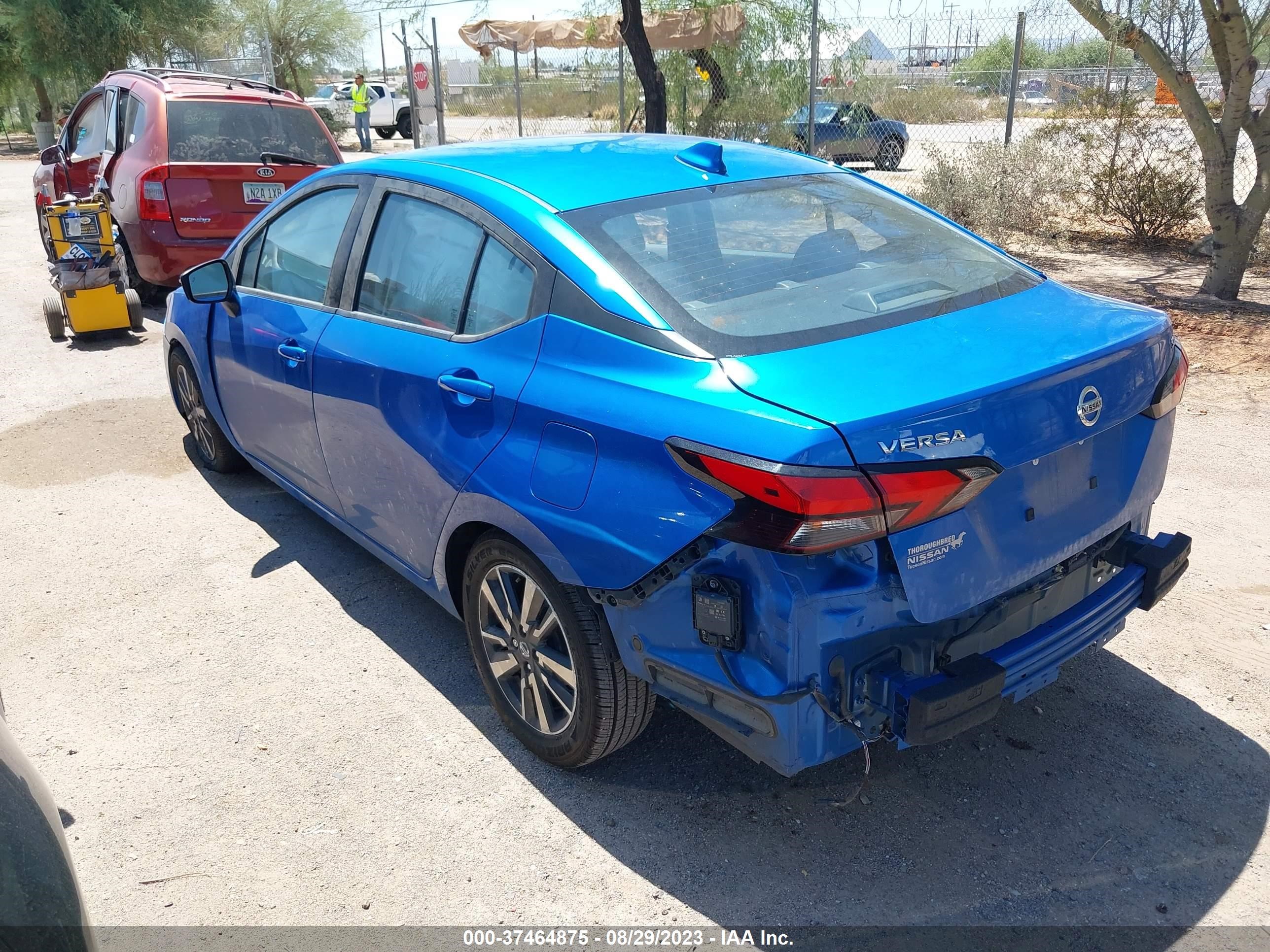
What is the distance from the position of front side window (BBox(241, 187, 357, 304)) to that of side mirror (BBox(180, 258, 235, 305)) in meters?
0.12

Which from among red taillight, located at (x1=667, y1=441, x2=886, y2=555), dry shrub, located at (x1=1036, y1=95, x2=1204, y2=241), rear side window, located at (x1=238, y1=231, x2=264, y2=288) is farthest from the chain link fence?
red taillight, located at (x1=667, y1=441, x2=886, y2=555)

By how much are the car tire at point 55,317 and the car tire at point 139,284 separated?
58 cm

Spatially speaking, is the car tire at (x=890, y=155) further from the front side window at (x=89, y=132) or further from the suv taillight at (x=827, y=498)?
the suv taillight at (x=827, y=498)

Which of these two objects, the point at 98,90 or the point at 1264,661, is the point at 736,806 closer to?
the point at 1264,661

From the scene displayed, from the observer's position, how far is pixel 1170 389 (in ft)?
9.61

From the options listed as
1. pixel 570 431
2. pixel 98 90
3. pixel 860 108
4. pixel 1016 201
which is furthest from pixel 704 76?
pixel 570 431

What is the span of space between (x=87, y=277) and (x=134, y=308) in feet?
1.41

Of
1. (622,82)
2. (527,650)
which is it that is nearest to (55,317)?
(527,650)

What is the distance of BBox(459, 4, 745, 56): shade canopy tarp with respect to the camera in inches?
559

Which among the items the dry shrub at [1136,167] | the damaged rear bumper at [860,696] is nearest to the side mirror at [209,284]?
the damaged rear bumper at [860,696]

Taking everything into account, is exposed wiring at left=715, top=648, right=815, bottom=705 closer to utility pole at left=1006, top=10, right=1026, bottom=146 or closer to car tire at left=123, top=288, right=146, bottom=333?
car tire at left=123, top=288, right=146, bottom=333

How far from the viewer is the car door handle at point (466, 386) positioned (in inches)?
116

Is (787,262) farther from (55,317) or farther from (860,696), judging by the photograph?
(55,317)

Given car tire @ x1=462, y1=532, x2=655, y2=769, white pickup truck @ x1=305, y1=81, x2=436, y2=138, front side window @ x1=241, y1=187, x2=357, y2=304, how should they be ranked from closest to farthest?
car tire @ x1=462, y1=532, x2=655, y2=769, front side window @ x1=241, y1=187, x2=357, y2=304, white pickup truck @ x1=305, y1=81, x2=436, y2=138
